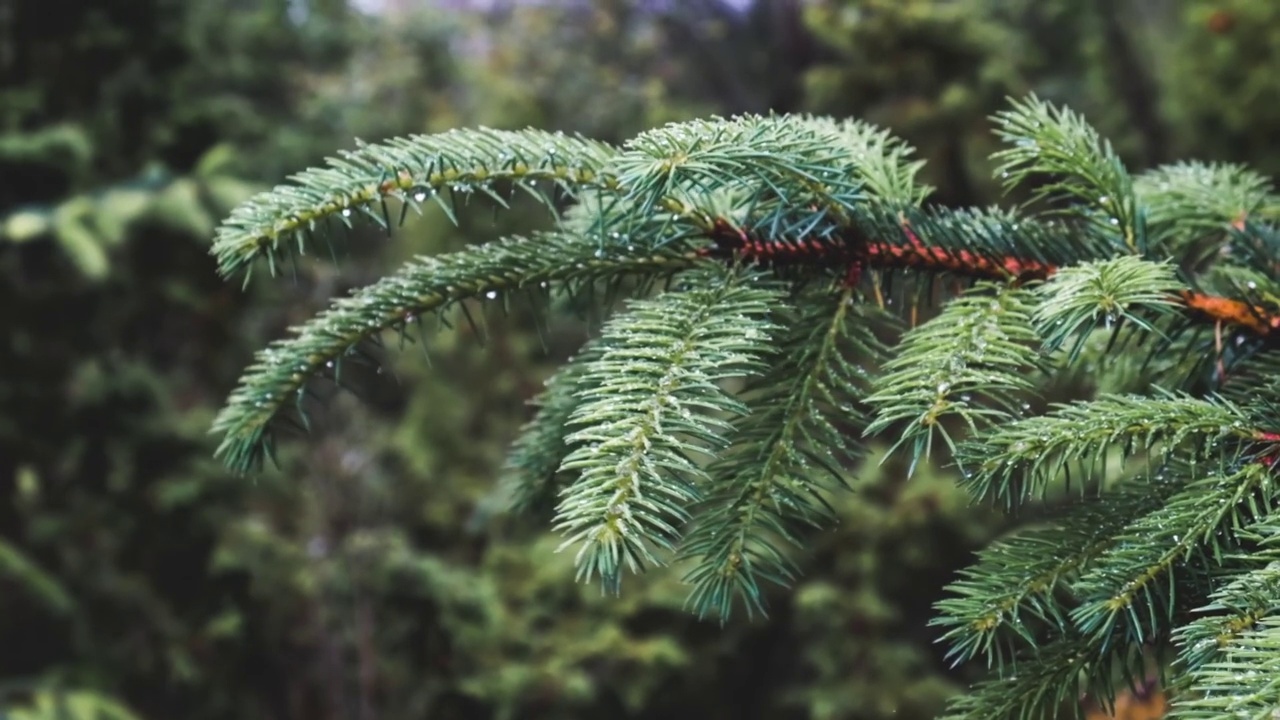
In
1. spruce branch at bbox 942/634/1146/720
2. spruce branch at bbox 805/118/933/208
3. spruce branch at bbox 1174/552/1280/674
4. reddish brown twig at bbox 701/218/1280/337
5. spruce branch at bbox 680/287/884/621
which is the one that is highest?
spruce branch at bbox 805/118/933/208

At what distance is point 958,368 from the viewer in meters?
0.60

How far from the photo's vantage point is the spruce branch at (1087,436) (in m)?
0.56

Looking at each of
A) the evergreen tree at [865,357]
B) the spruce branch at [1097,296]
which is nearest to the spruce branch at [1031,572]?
the evergreen tree at [865,357]

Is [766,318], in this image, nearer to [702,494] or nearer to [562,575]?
[702,494]

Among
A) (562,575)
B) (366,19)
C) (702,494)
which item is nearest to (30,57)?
(366,19)

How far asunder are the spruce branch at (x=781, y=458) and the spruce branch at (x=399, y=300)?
112 mm

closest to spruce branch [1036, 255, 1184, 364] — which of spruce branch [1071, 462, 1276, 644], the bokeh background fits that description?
spruce branch [1071, 462, 1276, 644]

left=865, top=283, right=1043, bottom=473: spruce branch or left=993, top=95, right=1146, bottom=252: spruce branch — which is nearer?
left=865, top=283, right=1043, bottom=473: spruce branch

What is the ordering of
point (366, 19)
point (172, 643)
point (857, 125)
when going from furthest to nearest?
point (366, 19), point (172, 643), point (857, 125)

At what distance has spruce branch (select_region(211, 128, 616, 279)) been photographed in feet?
2.19

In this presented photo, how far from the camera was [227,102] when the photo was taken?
9.20 feet

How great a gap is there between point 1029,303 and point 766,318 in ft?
0.58

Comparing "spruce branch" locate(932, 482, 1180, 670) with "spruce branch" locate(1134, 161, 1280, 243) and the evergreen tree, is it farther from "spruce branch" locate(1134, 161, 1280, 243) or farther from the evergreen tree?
"spruce branch" locate(1134, 161, 1280, 243)

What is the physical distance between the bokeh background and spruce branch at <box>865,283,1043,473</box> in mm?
1517
